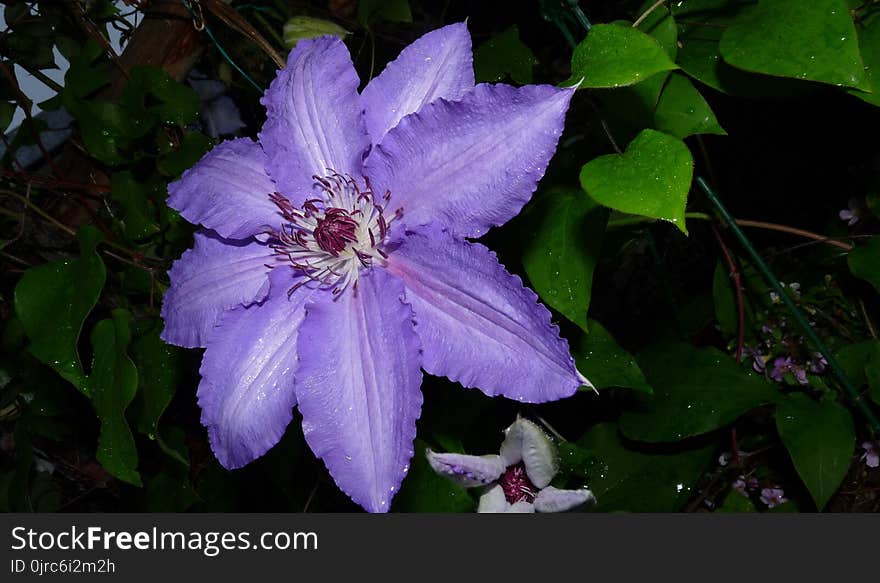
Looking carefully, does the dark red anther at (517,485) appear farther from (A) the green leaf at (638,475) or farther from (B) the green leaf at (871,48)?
(B) the green leaf at (871,48)

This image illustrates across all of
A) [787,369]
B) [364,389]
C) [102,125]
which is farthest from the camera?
[787,369]

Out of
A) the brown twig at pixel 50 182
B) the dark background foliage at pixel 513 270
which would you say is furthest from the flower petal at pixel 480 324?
the brown twig at pixel 50 182

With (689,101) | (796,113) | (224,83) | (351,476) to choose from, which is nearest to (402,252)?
(351,476)

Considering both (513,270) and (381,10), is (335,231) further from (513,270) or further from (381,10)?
(381,10)

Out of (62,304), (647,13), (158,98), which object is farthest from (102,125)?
(647,13)

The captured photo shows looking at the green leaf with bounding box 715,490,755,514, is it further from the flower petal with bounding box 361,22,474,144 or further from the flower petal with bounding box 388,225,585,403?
the flower petal with bounding box 361,22,474,144

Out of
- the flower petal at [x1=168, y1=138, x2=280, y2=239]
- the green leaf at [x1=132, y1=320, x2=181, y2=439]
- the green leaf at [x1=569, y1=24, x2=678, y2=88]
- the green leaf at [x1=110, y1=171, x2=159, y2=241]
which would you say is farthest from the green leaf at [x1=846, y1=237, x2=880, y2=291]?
the green leaf at [x1=110, y1=171, x2=159, y2=241]
